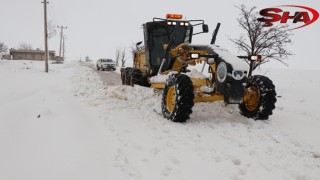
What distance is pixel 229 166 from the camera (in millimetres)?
3691

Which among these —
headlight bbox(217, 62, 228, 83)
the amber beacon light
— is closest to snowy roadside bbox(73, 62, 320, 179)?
headlight bbox(217, 62, 228, 83)

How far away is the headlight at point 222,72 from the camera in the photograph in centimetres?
562

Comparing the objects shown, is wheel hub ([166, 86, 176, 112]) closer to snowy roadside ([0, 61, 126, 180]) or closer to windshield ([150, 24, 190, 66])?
snowy roadside ([0, 61, 126, 180])

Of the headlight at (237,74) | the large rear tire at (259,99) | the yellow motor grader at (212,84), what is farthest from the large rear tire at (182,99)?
the large rear tire at (259,99)

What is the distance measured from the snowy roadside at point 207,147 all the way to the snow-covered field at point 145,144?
13 mm

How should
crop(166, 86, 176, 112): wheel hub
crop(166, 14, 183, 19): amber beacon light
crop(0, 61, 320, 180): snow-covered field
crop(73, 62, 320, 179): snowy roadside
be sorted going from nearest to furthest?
crop(0, 61, 320, 180): snow-covered field
crop(73, 62, 320, 179): snowy roadside
crop(166, 86, 176, 112): wheel hub
crop(166, 14, 183, 19): amber beacon light

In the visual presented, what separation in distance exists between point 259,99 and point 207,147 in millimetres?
2422

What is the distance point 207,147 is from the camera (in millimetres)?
4418

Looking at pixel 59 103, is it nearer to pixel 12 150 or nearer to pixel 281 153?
pixel 12 150

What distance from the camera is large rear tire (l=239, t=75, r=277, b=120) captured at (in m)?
6.12

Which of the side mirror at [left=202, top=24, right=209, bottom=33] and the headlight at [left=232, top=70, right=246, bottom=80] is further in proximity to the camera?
the side mirror at [left=202, top=24, right=209, bottom=33]

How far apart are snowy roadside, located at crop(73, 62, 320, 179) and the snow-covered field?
1 centimetres

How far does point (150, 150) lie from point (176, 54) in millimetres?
3479

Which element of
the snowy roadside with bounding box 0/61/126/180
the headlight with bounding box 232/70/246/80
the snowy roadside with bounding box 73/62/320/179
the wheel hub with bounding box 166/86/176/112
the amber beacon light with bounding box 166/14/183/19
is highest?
the amber beacon light with bounding box 166/14/183/19
